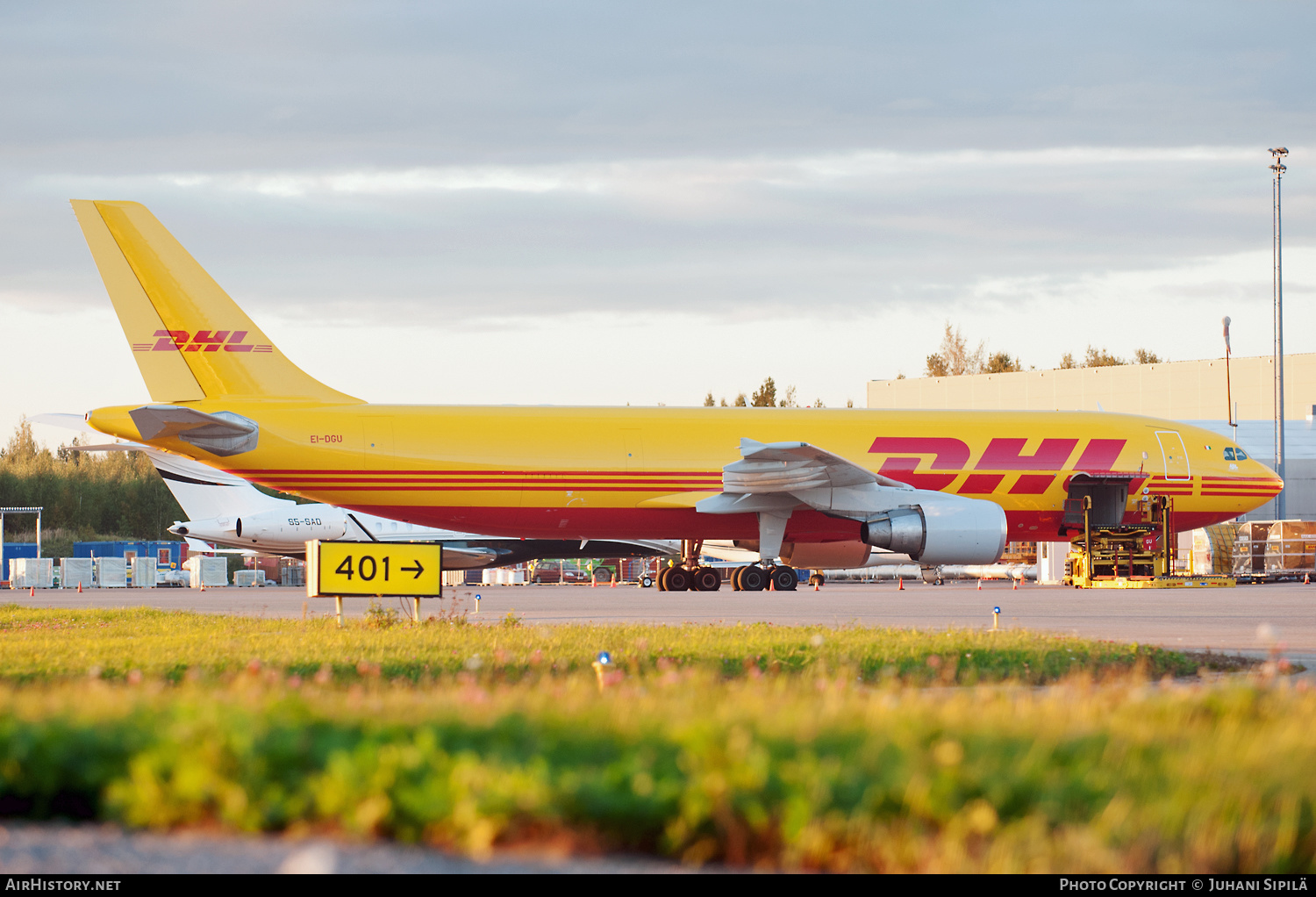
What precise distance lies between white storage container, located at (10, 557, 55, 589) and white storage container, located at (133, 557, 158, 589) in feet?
11.6

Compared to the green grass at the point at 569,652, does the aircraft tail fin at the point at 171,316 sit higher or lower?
higher

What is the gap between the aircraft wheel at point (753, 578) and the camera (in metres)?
30.5

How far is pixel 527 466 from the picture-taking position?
26484 mm

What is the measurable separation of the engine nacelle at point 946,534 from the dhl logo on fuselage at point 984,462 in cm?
286

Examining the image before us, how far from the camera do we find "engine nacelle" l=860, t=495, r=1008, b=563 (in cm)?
2520

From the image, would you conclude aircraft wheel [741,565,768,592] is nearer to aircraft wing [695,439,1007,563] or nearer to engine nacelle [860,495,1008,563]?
aircraft wing [695,439,1007,563]

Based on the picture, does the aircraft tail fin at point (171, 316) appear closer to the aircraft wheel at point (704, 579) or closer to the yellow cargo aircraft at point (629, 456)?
the yellow cargo aircraft at point (629, 456)

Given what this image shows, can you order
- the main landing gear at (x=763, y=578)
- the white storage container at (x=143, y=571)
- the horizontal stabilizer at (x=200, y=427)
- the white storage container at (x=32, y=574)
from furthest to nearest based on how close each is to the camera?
the white storage container at (x=143, y=571) < the white storage container at (x=32, y=574) < the main landing gear at (x=763, y=578) < the horizontal stabilizer at (x=200, y=427)

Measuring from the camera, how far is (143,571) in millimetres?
57219

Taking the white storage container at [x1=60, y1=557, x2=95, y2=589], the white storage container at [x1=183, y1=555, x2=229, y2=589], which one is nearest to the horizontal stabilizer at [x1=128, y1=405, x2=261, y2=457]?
the white storage container at [x1=183, y1=555, x2=229, y2=589]

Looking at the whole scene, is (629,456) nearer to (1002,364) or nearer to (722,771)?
(722,771)

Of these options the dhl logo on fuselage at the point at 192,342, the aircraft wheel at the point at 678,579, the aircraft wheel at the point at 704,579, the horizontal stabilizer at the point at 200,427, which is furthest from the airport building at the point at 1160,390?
→ the horizontal stabilizer at the point at 200,427

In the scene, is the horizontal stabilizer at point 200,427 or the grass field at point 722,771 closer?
the grass field at point 722,771

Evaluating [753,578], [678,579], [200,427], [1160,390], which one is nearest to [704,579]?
[678,579]
